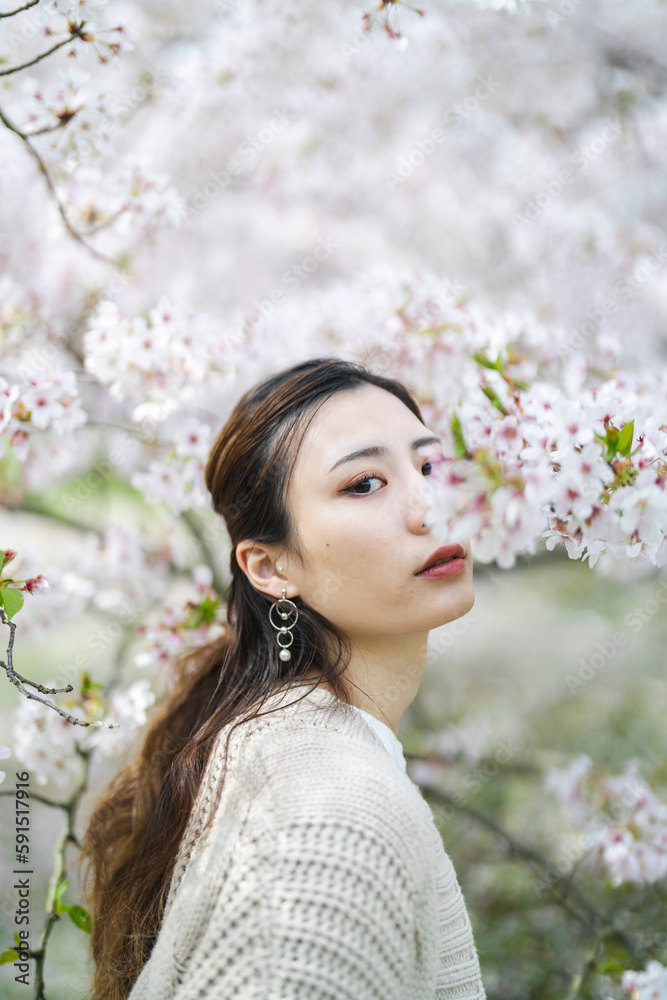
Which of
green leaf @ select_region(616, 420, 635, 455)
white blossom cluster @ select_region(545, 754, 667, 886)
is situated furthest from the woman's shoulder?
white blossom cluster @ select_region(545, 754, 667, 886)

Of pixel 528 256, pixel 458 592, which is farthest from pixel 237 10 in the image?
pixel 458 592

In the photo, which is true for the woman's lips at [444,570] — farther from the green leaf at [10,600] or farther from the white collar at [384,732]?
the green leaf at [10,600]

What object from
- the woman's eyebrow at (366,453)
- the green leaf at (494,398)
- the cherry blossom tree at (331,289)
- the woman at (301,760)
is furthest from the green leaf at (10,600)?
the green leaf at (494,398)

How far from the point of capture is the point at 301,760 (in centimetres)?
107

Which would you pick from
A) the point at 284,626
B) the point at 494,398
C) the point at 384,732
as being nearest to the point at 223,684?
the point at 284,626

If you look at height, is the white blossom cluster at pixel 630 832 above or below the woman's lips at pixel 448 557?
below

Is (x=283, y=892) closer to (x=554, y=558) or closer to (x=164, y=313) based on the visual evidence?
(x=164, y=313)

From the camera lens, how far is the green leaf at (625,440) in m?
0.98

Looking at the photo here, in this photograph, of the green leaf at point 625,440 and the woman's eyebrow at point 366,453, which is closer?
the green leaf at point 625,440

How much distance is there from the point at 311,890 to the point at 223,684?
0.75 meters

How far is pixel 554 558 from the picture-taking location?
2.62m

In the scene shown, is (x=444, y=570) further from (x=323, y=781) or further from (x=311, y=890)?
(x=311, y=890)

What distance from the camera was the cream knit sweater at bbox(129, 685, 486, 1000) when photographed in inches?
34.0

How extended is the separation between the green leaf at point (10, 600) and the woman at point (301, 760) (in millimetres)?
436
